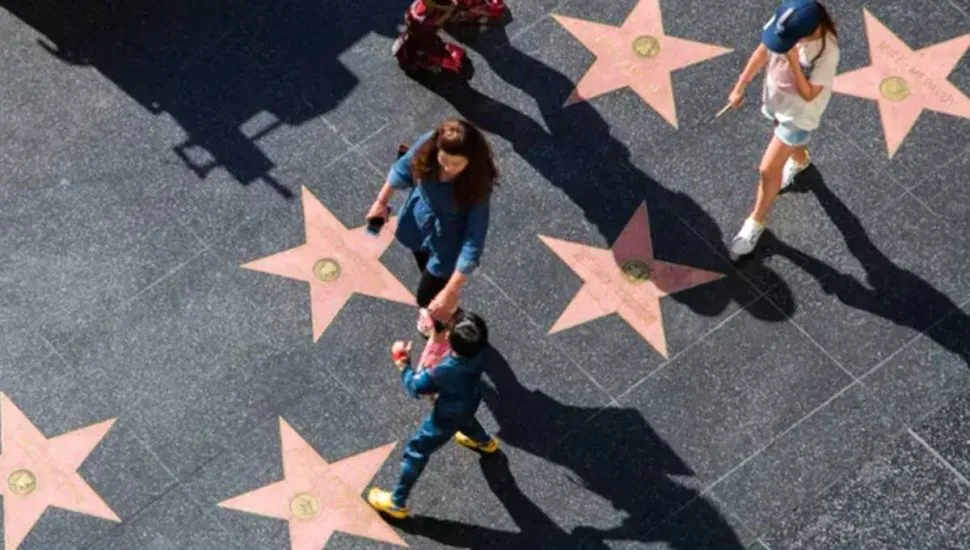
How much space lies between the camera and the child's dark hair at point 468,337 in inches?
349

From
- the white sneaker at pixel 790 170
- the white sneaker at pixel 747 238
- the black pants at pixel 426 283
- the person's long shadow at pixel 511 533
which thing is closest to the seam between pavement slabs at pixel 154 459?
the person's long shadow at pixel 511 533

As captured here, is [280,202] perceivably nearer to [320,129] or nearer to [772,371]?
[320,129]

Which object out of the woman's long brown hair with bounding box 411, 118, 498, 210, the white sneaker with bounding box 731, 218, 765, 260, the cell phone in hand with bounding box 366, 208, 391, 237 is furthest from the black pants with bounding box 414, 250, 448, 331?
the white sneaker with bounding box 731, 218, 765, 260

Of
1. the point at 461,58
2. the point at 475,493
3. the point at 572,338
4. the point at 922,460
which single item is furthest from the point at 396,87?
the point at 922,460

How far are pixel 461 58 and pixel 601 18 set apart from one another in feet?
3.31

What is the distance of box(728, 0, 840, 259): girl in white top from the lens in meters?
9.58

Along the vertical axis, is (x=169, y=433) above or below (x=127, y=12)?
below

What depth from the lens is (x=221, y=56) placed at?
38.4 feet

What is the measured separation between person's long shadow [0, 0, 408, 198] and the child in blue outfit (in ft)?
7.51

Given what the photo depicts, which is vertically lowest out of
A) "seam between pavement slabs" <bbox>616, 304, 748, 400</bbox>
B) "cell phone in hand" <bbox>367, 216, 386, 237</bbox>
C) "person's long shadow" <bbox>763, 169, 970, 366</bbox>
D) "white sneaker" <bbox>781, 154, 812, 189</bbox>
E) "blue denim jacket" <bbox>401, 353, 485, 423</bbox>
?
"seam between pavement slabs" <bbox>616, 304, 748, 400</bbox>

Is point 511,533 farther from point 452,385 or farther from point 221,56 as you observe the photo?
point 221,56

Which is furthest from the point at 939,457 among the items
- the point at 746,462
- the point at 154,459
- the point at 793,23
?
the point at 154,459

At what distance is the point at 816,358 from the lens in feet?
33.9

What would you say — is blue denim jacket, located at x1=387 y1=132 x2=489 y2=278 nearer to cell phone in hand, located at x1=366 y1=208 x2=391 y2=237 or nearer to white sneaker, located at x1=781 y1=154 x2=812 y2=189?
cell phone in hand, located at x1=366 y1=208 x2=391 y2=237
